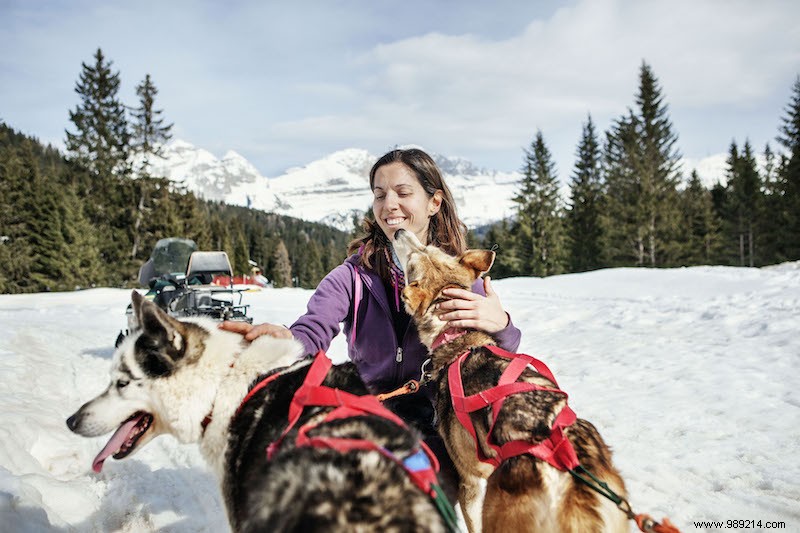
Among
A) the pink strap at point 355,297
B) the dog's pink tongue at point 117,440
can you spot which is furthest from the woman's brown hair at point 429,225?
the dog's pink tongue at point 117,440

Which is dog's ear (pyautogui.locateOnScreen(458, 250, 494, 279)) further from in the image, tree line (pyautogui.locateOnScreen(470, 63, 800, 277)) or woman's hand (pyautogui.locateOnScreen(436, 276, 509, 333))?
tree line (pyautogui.locateOnScreen(470, 63, 800, 277))

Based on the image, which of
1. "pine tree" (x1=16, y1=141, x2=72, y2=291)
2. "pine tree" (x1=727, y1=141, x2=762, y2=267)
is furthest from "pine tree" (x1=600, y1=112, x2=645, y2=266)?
"pine tree" (x1=16, y1=141, x2=72, y2=291)

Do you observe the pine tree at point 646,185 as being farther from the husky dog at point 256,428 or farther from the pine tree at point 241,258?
the pine tree at point 241,258

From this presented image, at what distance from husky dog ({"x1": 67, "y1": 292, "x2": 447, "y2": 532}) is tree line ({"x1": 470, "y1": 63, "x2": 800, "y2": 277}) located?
35.3m

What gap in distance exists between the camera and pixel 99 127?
3666cm

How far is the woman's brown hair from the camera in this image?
3398 mm

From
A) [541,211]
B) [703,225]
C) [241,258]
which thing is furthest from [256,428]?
[241,258]

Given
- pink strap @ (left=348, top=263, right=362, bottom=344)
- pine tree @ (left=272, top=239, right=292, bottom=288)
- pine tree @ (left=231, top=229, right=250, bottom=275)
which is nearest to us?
pink strap @ (left=348, top=263, right=362, bottom=344)

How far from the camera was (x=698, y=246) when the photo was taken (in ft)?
122

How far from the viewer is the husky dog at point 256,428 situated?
1310 mm

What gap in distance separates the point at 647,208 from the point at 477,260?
1356 inches

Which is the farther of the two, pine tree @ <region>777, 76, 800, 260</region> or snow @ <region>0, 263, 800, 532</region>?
pine tree @ <region>777, 76, 800, 260</region>

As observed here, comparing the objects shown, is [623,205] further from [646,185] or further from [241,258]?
[241,258]

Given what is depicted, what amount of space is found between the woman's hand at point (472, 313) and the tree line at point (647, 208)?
33911 mm
